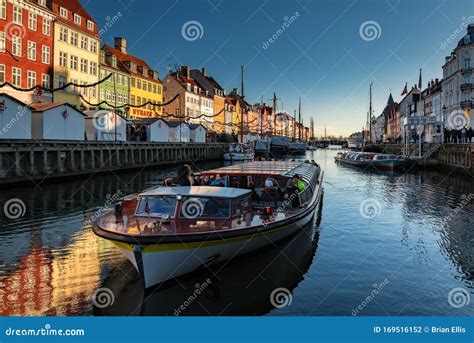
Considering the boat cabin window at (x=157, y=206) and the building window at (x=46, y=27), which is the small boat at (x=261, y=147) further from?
the boat cabin window at (x=157, y=206)

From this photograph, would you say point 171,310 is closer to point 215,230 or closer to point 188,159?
point 215,230

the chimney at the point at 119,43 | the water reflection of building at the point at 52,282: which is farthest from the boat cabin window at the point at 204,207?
the chimney at the point at 119,43

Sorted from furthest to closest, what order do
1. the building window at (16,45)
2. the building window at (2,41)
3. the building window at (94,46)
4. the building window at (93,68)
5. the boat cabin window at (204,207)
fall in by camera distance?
the building window at (94,46) → the building window at (93,68) → the building window at (16,45) → the building window at (2,41) → the boat cabin window at (204,207)

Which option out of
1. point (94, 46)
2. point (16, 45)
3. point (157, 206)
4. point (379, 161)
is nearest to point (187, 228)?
point (157, 206)

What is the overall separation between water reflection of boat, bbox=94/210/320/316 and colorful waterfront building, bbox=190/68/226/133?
317 feet

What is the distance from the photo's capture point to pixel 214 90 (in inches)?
4532

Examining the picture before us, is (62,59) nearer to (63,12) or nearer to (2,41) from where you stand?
(63,12)

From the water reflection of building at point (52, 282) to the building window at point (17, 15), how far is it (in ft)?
130

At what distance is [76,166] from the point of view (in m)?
39.0

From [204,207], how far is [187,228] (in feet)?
3.86

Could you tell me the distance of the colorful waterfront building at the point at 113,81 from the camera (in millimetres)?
64875

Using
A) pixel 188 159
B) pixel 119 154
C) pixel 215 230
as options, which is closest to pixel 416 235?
pixel 215 230

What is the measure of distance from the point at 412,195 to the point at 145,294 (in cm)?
2497

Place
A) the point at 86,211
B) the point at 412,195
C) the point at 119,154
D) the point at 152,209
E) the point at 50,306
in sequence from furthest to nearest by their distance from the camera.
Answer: the point at 119,154 < the point at 412,195 < the point at 86,211 < the point at 152,209 < the point at 50,306
